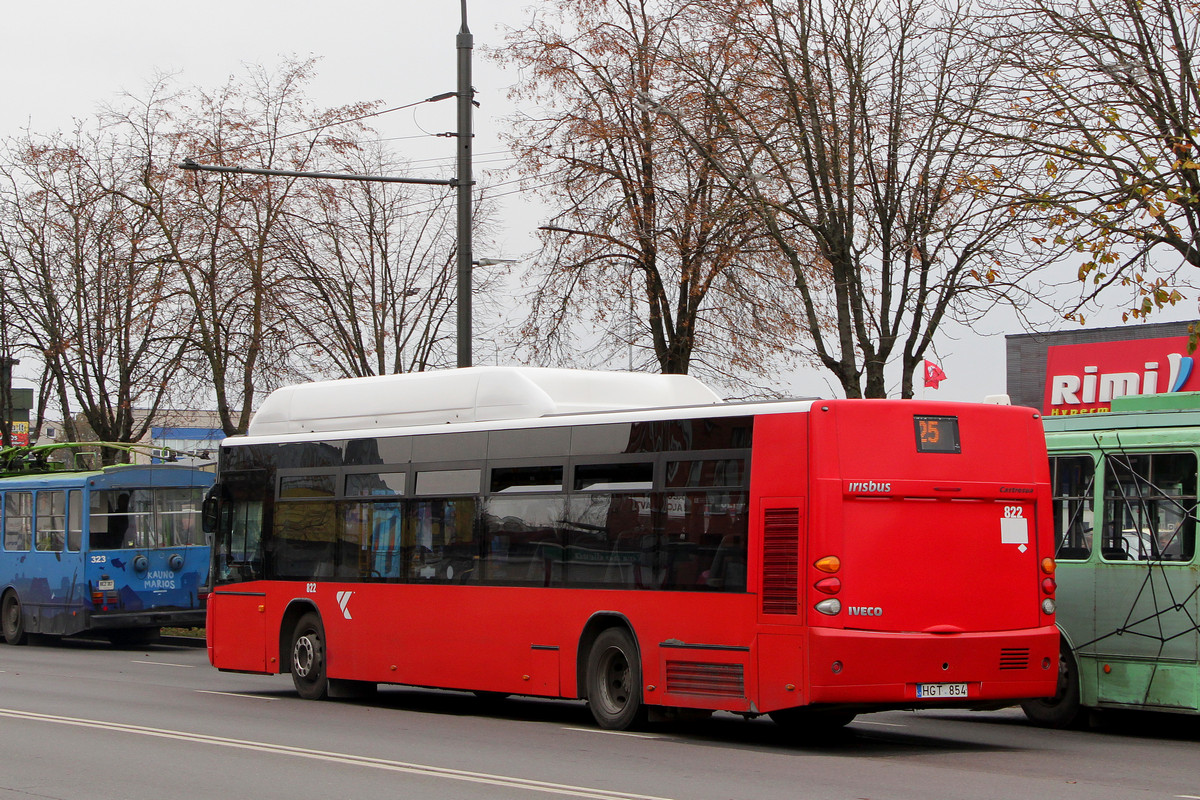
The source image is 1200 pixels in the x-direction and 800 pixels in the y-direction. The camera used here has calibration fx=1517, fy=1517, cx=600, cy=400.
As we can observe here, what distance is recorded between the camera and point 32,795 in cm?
911

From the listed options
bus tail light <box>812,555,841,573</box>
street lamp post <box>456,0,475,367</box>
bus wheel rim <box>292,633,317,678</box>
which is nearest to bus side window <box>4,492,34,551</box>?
street lamp post <box>456,0,475,367</box>

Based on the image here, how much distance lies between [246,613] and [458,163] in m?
6.37

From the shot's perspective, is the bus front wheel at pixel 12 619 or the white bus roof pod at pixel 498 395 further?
the bus front wheel at pixel 12 619

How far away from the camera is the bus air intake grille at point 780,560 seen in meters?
11.3

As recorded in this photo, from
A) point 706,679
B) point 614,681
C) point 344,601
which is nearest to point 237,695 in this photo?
point 344,601

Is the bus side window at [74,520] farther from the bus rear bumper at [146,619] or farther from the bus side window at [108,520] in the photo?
the bus rear bumper at [146,619]

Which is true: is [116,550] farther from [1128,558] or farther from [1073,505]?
[1128,558]

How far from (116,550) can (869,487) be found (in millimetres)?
17591

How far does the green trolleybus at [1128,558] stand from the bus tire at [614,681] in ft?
12.7

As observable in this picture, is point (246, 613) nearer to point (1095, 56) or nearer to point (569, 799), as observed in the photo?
point (569, 799)

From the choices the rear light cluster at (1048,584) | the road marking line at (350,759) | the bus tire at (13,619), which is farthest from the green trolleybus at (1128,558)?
the bus tire at (13,619)

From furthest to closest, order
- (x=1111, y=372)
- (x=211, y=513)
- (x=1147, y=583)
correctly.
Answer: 1. (x=1111, y=372)
2. (x=211, y=513)
3. (x=1147, y=583)

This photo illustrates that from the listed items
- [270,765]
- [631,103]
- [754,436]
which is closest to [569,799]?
[270,765]

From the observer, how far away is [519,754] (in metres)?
11.2
